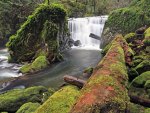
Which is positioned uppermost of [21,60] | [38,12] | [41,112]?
[38,12]

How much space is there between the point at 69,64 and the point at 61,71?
3222mm

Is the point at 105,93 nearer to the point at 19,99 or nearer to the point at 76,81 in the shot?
the point at 76,81

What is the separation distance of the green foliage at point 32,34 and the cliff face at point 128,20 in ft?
27.1

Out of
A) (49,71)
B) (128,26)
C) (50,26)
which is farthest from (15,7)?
(49,71)

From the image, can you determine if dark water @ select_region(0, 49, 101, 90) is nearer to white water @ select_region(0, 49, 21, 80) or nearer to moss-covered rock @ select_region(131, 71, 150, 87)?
white water @ select_region(0, 49, 21, 80)

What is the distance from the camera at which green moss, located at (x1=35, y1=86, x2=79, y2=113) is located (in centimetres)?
1037

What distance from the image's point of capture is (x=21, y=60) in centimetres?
3138

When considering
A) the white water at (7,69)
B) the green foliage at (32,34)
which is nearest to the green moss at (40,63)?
the white water at (7,69)

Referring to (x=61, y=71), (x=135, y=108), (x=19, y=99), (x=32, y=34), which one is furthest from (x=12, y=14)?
(x=135, y=108)

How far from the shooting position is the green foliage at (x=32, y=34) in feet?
103

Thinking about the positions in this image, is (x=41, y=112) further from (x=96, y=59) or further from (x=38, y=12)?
(x=38, y=12)

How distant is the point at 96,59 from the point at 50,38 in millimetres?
5818

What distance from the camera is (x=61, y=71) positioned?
25.8 meters

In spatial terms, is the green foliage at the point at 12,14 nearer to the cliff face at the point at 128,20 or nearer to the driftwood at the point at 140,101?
the cliff face at the point at 128,20
